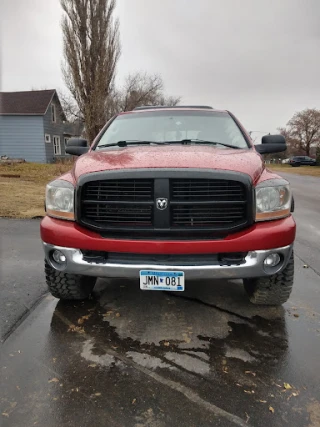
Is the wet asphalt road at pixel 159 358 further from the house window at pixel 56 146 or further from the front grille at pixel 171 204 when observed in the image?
the house window at pixel 56 146

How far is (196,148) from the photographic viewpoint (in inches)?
125

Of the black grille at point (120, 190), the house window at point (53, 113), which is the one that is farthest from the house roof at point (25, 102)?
the black grille at point (120, 190)

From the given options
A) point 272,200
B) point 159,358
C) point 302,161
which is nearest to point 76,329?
point 159,358

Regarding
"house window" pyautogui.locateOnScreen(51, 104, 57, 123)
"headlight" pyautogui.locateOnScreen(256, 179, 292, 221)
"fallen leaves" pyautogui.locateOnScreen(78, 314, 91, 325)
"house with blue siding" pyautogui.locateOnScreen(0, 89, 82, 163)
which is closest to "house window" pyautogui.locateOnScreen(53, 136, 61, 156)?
"house window" pyautogui.locateOnScreen(51, 104, 57, 123)

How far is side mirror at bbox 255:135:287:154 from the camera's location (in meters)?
3.96

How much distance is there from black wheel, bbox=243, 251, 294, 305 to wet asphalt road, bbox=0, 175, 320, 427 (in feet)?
0.53

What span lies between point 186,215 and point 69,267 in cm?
100

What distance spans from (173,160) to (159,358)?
1.48 meters

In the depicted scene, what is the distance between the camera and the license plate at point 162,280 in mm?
2500

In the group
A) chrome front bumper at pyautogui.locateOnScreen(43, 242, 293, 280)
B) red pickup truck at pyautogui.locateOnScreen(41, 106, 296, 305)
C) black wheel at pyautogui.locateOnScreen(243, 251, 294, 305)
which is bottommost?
black wheel at pyautogui.locateOnScreen(243, 251, 294, 305)

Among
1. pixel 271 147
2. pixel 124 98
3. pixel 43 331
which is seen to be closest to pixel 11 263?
pixel 43 331

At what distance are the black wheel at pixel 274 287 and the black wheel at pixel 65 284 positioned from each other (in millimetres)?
1565

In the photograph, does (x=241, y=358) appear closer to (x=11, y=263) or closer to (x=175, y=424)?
(x=175, y=424)

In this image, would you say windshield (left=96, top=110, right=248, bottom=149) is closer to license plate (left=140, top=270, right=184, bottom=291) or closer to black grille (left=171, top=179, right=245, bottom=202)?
black grille (left=171, top=179, right=245, bottom=202)
